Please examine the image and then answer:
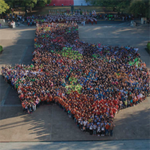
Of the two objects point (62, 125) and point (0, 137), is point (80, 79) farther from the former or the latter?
point (0, 137)

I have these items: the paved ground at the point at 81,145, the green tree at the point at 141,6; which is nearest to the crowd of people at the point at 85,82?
the paved ground at the point at 81,145

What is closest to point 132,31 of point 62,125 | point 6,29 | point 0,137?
point 6,29

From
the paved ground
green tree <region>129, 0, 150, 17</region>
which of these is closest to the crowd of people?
the paved ground

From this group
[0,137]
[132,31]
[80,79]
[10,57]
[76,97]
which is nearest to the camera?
[0,137]

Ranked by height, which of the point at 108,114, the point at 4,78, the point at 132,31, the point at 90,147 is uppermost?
the point at 132,31

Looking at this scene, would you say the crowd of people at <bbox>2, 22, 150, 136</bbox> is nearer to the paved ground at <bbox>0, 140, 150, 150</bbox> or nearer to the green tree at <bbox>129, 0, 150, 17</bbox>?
the paved ground at <bbox>0, 140, 150, 150</bbox>

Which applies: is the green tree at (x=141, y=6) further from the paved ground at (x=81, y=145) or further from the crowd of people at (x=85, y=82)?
the paved ground at (x=81, y=145)

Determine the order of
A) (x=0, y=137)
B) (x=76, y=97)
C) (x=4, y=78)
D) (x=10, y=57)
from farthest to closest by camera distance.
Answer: (x=10, y=57) → (x=4, y=78) → (x=76, y=97) → (x=0, y=137)
